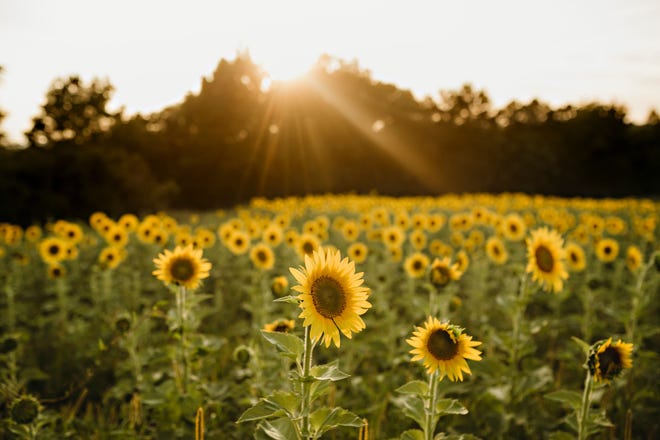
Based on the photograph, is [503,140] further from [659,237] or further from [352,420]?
[352,420]

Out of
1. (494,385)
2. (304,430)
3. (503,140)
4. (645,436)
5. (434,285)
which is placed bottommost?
(645,436)

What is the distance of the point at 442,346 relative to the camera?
214cm

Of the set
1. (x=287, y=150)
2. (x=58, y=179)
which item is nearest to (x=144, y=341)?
(x=58, y=179)

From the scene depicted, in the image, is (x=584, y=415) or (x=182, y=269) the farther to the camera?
(x=182, y=269)

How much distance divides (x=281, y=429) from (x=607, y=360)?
5.07 ft

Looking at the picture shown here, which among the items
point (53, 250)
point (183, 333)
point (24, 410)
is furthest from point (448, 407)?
point (53, 250)

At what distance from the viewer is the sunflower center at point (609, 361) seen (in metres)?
2.23

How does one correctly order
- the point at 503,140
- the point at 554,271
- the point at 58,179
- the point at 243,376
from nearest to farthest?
the point at 243,376 → the point at 554,271 → the point at 58,179 → the point at 503,140

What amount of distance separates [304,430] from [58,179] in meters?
16.8

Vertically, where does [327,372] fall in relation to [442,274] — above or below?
below

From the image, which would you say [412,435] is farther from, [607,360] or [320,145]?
[320,145]

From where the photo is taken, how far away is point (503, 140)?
3828cm

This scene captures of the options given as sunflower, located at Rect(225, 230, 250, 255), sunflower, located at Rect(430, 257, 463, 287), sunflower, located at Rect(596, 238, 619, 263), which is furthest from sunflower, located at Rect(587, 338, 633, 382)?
sunflower, located at Rect(596, 238, 619, 263)

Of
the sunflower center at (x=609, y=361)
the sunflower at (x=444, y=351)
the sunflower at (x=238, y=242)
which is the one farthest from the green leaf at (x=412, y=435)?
the sunflower at (x=238, y=242)
